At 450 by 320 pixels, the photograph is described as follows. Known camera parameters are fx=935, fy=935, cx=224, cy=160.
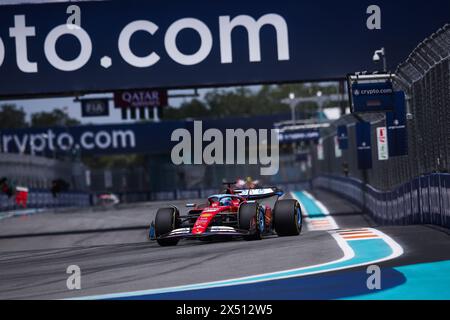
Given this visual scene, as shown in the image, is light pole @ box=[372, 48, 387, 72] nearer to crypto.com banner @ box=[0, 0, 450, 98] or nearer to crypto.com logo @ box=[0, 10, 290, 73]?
crypto.com banner @ box=[0, 0, 450, 98]

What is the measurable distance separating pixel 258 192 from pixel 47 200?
1387 inches

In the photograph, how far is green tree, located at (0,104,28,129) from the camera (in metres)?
132

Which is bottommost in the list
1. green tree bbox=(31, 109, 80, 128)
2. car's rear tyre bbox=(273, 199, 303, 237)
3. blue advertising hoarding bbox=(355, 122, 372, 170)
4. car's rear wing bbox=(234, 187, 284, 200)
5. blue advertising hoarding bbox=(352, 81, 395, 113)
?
car's rear tyre bbox=(273, 199, 303, 237)

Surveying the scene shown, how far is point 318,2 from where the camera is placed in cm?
2227

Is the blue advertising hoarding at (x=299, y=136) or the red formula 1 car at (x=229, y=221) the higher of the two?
the blue advertising hoarding at (x=299, y=136)

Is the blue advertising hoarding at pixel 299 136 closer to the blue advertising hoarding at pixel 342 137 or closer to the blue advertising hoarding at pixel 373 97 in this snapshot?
the blue advertising hoarding at pixel 342 137

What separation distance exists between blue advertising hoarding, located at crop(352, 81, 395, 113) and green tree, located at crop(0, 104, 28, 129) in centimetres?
11576

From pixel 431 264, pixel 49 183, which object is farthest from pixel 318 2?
pixel 49 183

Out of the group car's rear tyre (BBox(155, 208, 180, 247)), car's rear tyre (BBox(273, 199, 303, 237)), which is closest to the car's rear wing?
car's rear tyre (BBox(273, 199, 303, 237))

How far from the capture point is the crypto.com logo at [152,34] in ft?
72.0

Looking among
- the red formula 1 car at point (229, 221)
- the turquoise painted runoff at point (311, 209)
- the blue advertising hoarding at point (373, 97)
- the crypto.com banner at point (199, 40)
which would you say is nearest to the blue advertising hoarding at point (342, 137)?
the turquoise painted runoff at point (311, 209)

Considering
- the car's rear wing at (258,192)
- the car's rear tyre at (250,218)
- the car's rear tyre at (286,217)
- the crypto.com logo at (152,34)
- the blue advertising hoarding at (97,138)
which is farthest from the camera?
the blue advertising hoarding at (97,138)

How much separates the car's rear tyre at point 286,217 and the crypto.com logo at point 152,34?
7.91m

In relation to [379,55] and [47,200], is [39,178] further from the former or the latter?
[379,55]
